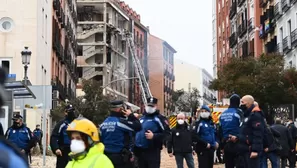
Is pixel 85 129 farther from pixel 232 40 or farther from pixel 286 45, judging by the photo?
pixel 232 40

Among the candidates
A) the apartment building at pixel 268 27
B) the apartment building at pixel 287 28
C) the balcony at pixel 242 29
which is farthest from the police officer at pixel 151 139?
the balcony at pixel 242 29

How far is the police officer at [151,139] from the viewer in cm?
1277

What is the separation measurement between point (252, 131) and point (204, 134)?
2.61 metres

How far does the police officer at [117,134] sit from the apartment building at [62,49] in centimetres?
3067

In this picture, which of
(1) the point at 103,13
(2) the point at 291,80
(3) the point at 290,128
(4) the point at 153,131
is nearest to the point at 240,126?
(4) the point at 153,131

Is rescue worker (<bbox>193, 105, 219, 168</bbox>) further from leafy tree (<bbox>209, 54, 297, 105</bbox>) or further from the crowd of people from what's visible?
leafy tree (<bbox>209, 54, 297, 105</bbox>)

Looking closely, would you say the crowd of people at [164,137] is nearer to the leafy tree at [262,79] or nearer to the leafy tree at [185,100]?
the leafy tree at [262,79]

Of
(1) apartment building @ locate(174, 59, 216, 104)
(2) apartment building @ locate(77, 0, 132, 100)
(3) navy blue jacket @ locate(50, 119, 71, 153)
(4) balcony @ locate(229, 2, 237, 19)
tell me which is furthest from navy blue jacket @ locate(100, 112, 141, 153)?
(1) apartment building @ locate(174, 59, 216, 104)

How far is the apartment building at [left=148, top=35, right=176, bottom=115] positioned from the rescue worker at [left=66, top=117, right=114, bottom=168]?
10749 cm

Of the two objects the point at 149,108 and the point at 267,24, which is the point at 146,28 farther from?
the point at 149,108

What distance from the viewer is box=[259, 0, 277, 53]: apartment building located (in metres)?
52.2

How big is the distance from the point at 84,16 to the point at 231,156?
252 ft

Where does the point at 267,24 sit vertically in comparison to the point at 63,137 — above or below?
above

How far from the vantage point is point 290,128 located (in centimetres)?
2066
